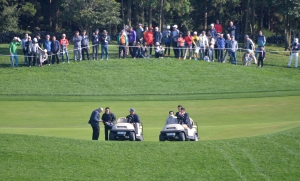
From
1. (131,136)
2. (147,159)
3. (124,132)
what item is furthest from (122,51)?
(147,159)

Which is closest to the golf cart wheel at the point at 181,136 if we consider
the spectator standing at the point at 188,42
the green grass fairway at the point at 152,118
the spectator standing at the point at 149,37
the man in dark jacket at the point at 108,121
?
the green grass fairway at the point at 152,118

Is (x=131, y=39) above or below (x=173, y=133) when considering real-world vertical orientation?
above

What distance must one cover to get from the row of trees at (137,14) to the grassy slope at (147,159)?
1295 inches

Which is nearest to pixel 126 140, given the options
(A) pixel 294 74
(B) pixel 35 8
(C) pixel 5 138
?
(C) pixel 5 138

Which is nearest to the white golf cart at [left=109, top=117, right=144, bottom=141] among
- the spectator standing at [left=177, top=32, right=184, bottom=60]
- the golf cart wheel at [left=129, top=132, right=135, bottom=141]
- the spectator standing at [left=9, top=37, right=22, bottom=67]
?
the golf cart wheel at [left=129, top=132, right=135, bottom=141]

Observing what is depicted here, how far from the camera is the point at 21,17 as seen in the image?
65.4m

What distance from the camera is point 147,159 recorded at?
2389 cm

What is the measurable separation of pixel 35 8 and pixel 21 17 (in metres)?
2.35

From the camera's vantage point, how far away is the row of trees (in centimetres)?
5784

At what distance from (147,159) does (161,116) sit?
1217 centimetres

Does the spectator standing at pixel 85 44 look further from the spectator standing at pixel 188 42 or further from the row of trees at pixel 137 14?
the row of trees at pixel 137 14

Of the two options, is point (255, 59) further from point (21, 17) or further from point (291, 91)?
point (21, 17)

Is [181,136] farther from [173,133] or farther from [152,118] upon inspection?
[152,118]

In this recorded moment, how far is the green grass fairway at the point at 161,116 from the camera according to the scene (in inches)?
1208
